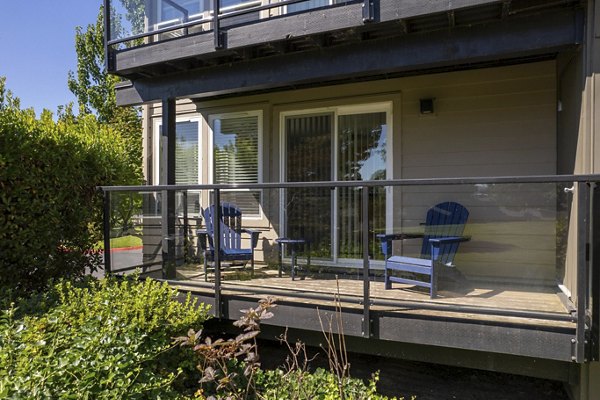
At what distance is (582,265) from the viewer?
112 inches

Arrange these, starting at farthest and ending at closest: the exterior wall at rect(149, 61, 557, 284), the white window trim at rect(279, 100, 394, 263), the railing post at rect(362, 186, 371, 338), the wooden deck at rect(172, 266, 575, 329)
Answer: the white window trim at rect(279, 100, 394, 263) → the railing post at rect(362, 186, 371, 338) → the exterior wall at rect(149, 61, 557, 284) → the wooden deck at rect(172, 266, 575, 329)

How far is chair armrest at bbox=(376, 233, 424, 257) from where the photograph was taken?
152 inches

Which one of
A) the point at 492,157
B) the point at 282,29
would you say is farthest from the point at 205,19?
the point at 492,157

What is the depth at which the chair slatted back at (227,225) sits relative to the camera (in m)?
4.35

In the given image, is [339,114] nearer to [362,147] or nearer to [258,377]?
[362,147]

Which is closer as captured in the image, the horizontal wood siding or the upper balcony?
the horizontal wood siding

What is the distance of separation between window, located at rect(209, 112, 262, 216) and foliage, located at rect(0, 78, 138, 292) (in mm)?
1779

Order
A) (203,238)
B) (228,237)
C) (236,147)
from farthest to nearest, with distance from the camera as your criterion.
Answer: (236,147)
(228,237)
(203,238)

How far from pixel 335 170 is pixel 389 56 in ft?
6.13

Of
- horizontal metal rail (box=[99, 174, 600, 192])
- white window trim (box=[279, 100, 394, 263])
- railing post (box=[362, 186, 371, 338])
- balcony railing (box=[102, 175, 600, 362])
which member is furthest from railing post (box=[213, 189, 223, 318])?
white window trim (box=[279, 100, 394, 263])

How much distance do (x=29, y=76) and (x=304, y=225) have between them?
90.8ft

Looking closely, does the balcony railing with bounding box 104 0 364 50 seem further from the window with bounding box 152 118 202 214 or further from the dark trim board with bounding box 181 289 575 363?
the dark trim board with bounding box 181 289 575 363

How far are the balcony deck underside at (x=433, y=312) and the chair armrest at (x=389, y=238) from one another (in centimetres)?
33

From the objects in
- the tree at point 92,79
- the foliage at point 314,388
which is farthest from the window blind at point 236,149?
Answer: the tree at point 92,79
